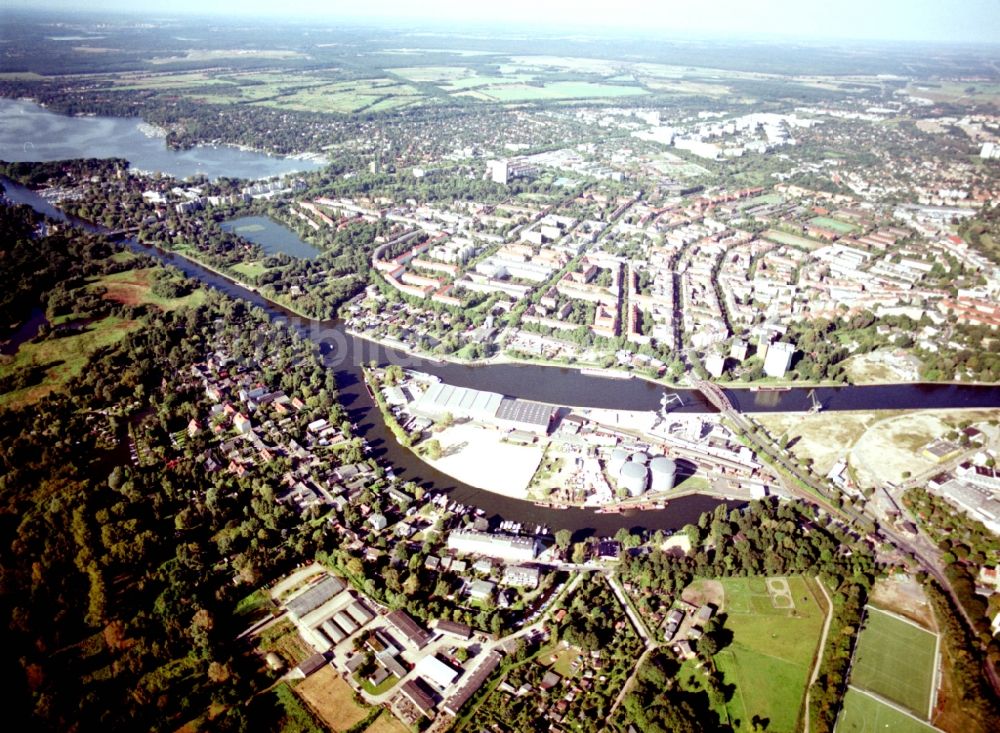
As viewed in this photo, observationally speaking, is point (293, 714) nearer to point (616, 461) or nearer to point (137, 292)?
point (616, 461)

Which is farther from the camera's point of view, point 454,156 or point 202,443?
point 454,156

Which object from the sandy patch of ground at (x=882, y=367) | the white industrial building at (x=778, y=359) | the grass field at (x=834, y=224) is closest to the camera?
the white industrial building at (x=778, y=359)

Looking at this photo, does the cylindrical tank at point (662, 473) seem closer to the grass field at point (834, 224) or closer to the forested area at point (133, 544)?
the forested area at point (133, 544)

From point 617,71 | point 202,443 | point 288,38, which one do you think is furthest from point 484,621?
point 288,38

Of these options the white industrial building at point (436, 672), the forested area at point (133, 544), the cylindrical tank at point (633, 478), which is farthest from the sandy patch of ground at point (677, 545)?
the forested area at point (133, 544)

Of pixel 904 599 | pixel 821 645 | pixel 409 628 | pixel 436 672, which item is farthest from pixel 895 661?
pixel 409 628

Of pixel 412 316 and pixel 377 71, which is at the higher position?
pixel 377 71

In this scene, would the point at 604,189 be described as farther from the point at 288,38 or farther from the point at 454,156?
the point at 288,38

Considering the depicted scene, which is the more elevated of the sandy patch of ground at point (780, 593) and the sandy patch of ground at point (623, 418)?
the sandy patch of ground at point (623, 418)
